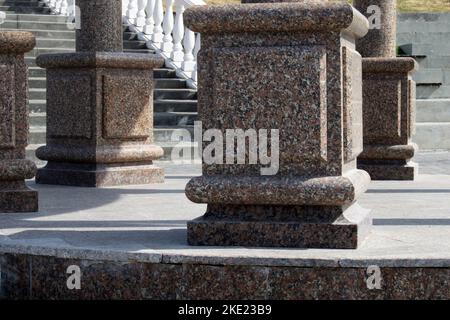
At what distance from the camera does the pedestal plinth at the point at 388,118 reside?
983 centimetres

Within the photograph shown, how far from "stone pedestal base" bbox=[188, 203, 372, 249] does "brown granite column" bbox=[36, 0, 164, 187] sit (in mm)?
4101

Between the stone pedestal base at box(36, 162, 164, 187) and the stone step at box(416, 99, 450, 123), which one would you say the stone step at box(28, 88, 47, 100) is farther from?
the stone step at box(416, 99, 450, 123)

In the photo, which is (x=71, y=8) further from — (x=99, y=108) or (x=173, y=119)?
(x=99, y=108)

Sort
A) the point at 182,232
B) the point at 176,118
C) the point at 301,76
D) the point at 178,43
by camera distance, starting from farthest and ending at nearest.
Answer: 1. the point at 178,43
2. the point at 176,118
3. the point at 182,232
4. the point at 301,76

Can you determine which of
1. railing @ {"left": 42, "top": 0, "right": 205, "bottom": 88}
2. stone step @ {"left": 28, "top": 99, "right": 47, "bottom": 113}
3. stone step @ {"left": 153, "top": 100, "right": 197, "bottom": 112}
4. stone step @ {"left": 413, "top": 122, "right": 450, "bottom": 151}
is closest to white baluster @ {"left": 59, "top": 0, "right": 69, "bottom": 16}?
railing @ {"left": 42, "top": 0, "right": 205, "bottom": 88}

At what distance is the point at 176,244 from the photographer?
5.39 metres

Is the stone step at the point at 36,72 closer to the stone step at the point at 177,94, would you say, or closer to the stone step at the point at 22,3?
the stone step at the point at 177,94

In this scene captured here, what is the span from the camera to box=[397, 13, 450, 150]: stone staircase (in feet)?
52.1

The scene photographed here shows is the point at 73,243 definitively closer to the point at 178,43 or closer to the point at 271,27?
the point at 271,27

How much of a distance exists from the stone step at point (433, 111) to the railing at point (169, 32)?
3.72 m

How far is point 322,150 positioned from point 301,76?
389 mm

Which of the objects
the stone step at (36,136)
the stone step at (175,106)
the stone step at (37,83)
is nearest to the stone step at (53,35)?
the stone step at (37,83)
